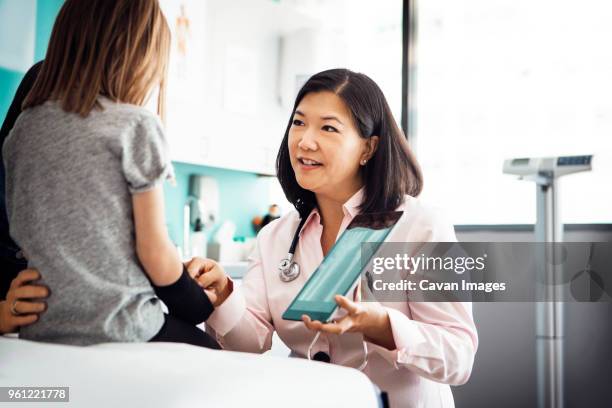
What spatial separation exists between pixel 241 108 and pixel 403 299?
6.58 ft

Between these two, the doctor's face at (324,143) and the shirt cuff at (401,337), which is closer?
the shirt cuff at (401,337)

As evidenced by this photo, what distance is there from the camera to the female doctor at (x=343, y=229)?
4.54 feet

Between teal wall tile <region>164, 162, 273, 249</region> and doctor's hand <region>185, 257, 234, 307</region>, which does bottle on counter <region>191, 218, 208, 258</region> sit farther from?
doctor's hand <region>185, 257, 234, 307</region>

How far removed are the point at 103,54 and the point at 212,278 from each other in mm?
537

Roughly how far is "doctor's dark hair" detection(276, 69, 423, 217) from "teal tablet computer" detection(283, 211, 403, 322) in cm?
37

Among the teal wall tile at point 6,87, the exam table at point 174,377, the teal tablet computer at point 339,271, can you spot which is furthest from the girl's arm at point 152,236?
the teal wall tile at point 6,87

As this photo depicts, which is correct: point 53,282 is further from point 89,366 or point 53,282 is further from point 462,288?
point 462,288

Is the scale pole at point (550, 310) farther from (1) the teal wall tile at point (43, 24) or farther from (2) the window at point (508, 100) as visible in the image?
(1) the teal wall tile at point (43, 24)

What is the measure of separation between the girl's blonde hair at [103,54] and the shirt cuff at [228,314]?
54 centimetres

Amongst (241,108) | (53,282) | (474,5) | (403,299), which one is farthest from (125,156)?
(474,5)

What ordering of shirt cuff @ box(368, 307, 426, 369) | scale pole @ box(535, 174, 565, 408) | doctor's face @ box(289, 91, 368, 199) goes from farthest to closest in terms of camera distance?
scale pole @ box(535, 174, 565, 408)
doctor's face @ box(289, 91, 368, 199)
shirt cuff @ box(368, 307, 426, 369)

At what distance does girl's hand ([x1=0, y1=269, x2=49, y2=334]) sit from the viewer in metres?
0.93

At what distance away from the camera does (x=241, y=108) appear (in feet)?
10.6

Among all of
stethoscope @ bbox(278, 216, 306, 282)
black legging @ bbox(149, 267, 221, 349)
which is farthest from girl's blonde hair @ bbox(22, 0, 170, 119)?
stethoscope @ bbox(278, 216, 306, 282)
